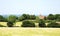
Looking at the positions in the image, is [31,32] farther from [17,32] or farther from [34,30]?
[17,32]

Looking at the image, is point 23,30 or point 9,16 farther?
point 9,16

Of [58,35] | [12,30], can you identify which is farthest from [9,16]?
[58,35]

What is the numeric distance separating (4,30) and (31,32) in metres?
2.55

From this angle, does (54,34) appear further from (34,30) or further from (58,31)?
(34,30)

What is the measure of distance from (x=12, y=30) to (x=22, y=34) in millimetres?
1019

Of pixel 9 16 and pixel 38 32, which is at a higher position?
pixel 9 16

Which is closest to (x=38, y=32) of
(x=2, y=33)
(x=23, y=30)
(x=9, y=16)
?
(x=23, y=30)

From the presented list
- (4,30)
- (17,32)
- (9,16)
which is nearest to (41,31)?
(17,32)

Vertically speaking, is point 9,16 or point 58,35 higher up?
point 9,16

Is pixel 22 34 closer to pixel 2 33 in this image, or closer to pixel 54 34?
pixel 2 33

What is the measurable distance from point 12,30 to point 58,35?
4.34 meters

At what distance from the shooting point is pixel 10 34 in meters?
14.0

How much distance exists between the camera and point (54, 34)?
1418 cm

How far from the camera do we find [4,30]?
1404 centimetres
